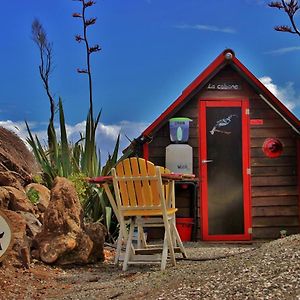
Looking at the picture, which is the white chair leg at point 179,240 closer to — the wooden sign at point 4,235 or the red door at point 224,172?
the wooden sign at point 4,235

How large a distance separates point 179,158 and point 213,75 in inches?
66.0

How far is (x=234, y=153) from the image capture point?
35.3 feet

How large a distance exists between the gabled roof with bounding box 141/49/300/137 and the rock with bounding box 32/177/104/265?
10.8 ft

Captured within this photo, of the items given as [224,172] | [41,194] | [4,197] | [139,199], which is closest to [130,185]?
[139,199]

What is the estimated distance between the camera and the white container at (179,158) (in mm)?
10375

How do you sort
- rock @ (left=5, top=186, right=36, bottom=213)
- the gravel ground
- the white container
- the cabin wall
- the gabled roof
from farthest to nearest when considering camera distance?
the cabin wall < the gabled roof < the white container < rock @ (left=5, top=186, right=36, bottom=213) < the gravel ground

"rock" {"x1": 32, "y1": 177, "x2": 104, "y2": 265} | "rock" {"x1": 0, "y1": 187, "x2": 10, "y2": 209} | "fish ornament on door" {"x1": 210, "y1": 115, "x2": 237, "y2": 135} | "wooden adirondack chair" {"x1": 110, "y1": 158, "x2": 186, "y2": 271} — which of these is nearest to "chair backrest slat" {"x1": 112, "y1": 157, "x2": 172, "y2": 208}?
"wooden adirondack chair" {"x1": 110, "y1": 158, "x2": 186, "y2": 271}

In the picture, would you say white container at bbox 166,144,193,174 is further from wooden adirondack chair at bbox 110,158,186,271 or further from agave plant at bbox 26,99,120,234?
wooden adirondack chair at bbox 110,158,186,271

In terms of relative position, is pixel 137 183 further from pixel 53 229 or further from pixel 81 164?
pixel 81 164

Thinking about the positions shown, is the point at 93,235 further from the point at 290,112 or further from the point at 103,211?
the point at 290,112

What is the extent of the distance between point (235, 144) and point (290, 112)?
3.83 feet

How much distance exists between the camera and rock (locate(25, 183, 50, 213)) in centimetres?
926

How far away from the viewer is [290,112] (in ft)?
35.4

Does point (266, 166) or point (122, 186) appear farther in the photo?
point (266, 166)
